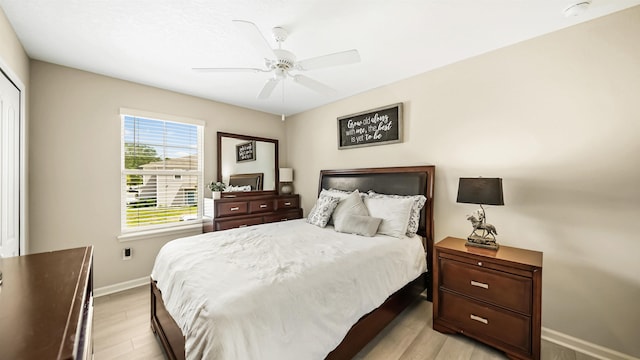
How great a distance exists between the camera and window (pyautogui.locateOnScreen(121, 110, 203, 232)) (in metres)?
3.07

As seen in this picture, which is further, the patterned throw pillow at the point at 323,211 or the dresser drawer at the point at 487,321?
the patterned throw pillow at the point at 323,211

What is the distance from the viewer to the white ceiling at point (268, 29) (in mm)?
1738

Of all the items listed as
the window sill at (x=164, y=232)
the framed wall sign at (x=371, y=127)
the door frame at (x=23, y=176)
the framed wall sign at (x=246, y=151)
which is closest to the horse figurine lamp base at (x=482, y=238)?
the framed wall sign at (x=371, y=127)

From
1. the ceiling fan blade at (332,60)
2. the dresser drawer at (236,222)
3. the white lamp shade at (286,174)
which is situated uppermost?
the ceiling fan blade at (332,60)

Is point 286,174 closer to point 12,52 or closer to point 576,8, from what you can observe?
point 12,52

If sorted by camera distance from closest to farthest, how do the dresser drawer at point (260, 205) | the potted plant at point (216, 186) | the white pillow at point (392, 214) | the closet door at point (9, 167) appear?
the closet door at point (9, 167), the white pillow at point (392, 214), the potted plant at point (216, 186), the dresser drawer at point (260, 205)

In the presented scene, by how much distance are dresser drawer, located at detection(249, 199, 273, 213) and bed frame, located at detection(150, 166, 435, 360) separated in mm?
880

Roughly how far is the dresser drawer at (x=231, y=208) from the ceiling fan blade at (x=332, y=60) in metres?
2.32

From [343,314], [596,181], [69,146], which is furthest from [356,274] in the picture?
[69,146]

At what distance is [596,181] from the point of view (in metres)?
1.88

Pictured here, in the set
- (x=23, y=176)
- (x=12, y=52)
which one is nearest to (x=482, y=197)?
(x=12, y=52)

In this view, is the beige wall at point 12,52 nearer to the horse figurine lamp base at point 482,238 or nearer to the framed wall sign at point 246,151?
the framed wall sign at point 246,151

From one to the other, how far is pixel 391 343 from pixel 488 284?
908mm

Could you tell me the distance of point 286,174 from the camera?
443cm
